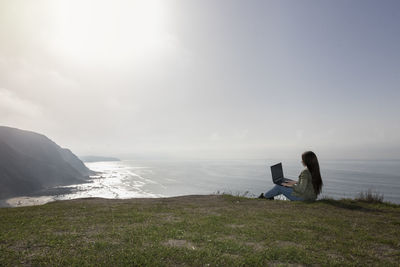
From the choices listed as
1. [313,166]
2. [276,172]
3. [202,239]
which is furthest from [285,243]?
[276,172]

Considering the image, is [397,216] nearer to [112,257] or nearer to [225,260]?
[225,260]

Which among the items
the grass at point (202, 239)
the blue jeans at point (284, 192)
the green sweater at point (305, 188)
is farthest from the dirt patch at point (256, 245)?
the blue jeans at point (284, 192)

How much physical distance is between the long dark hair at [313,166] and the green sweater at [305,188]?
216 mm

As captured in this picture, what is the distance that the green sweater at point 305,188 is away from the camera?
40.6 ft

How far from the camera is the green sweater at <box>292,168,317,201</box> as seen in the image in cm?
1237

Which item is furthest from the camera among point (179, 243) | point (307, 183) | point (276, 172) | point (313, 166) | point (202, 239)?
point (276, 172)

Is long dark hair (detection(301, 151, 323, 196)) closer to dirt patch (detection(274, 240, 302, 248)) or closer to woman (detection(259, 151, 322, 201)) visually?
woman (detection(259, 151, 322, 201))

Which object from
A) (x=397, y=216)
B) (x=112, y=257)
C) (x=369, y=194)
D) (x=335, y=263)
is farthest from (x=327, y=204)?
(x=112, y=257)

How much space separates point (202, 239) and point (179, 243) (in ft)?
2.58

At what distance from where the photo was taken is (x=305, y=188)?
12.5m

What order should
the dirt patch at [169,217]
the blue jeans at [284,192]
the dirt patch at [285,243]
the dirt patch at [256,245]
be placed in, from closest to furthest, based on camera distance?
the dirt patch at [256,245]
the dirt patch at [285,243]
the dirt patch at [169,217]
the blue jeans at [284,192]

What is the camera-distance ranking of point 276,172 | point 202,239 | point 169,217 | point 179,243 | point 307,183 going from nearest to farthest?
point 179,243 → point 202,239 → point 169,217 → point 307,183 → point 276,172

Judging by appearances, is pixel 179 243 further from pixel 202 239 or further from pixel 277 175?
pixel 277 175

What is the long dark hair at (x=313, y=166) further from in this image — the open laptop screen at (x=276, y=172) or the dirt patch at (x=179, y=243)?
the dirt patch at (x=179, y=243)
